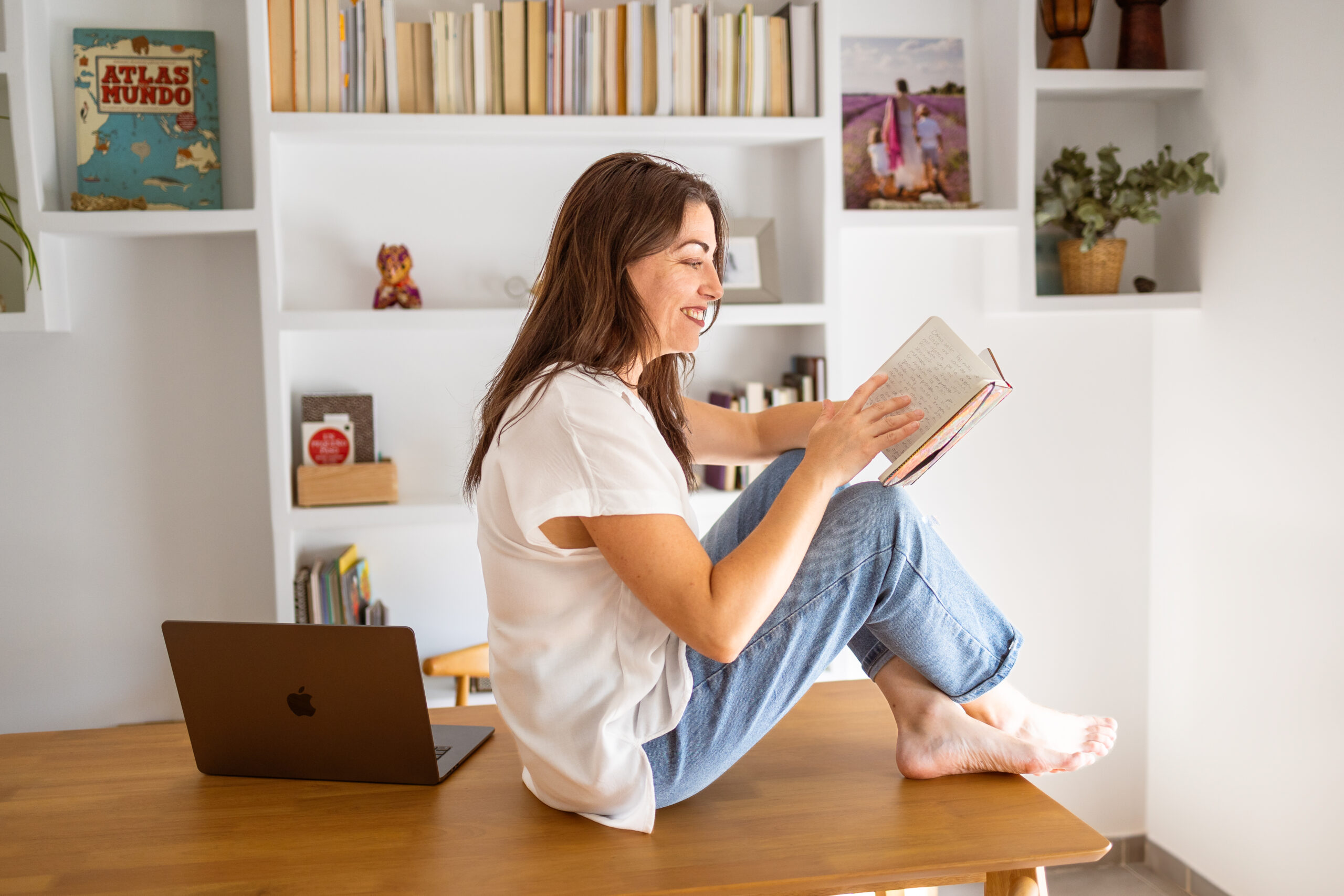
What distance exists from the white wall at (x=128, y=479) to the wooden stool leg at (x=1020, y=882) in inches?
70.7

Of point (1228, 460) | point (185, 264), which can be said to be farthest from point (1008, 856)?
point (185, 264)

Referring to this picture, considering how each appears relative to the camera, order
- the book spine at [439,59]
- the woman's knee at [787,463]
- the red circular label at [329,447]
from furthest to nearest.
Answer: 1. the red circular label at [329,447]
2. the book spine at [439,59]
3. the woman's knee at [787,463]

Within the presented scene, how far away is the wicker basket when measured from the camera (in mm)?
2539

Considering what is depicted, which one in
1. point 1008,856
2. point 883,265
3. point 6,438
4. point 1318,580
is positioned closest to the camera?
point 1008,856

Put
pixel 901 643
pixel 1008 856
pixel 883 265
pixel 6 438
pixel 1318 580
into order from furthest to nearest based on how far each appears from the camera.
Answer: pixel 883 265, pixel 6 438, pixel 1318 580, pixel 901 643, pixel 1008 856

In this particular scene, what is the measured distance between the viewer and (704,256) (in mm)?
1497

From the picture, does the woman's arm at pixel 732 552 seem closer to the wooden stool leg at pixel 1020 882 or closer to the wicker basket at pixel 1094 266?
the wooden stool leg at pixel 1020 882

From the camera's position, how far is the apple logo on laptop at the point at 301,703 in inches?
59.2

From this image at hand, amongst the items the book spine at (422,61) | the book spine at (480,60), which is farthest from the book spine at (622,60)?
the book spine at (422,61)

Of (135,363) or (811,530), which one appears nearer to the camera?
(811,530)

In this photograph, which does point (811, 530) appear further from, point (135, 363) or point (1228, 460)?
point (135, 363)

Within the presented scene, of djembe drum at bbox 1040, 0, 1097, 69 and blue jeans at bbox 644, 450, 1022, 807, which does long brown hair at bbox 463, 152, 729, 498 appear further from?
djembe drum at bbox 1040, 0, 1097, 69

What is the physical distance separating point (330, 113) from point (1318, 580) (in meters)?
2.27

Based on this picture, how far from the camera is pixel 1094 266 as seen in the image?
255cm
